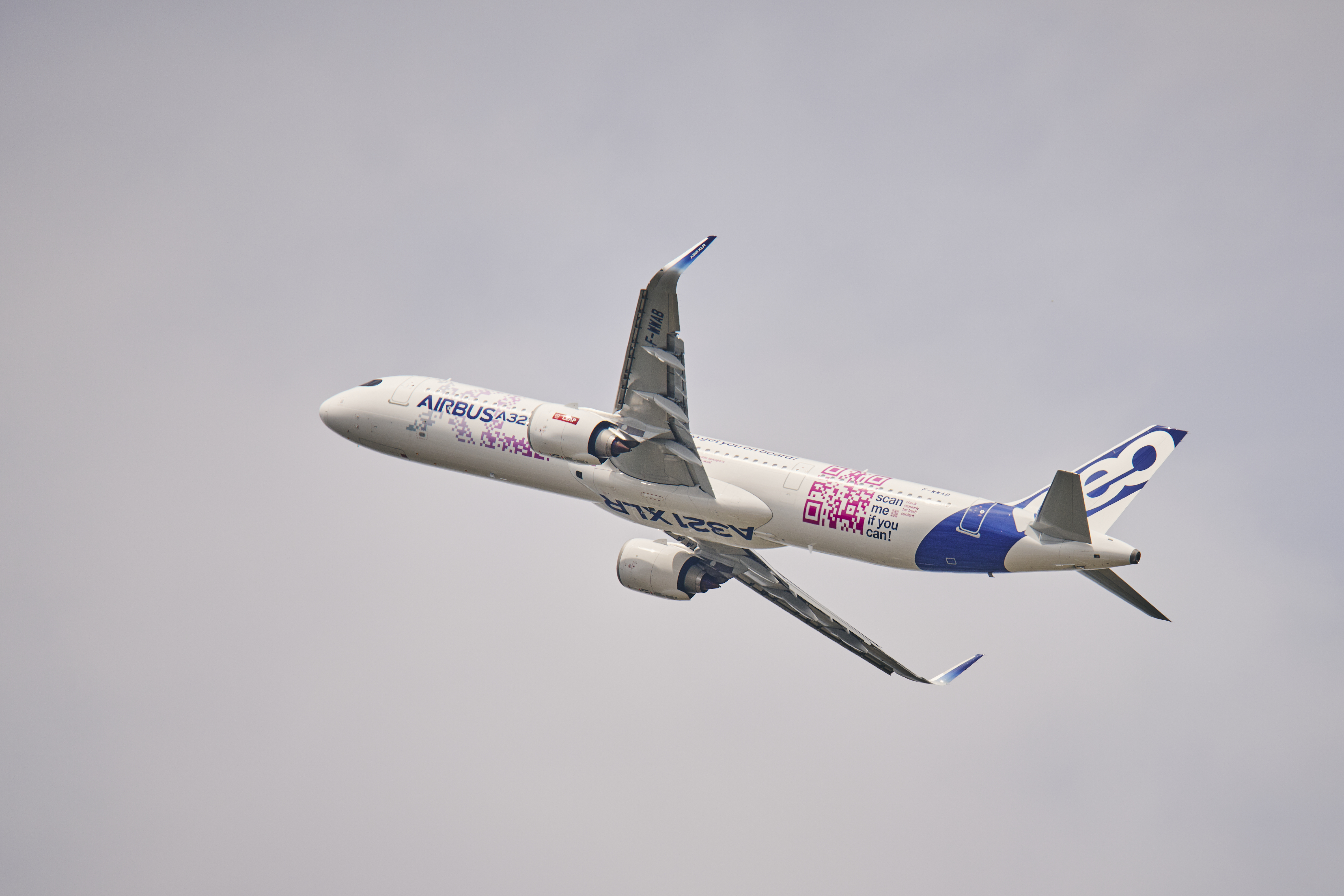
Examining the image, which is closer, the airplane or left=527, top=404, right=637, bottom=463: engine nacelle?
the airplane

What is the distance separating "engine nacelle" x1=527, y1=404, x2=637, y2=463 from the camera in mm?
40250

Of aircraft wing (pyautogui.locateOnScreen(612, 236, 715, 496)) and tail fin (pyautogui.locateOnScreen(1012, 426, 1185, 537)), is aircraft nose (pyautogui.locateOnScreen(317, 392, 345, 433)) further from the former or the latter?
tail fin (pyautogui.locateOnScreen(1012, 426, 1185, 537))

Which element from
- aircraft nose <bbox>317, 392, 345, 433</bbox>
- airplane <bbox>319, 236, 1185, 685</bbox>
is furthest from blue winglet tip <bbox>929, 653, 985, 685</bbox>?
aircraft nose <bbox>317, 392, 345, 433</bbox>

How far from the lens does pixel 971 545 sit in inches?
1503

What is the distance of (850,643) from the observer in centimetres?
4753

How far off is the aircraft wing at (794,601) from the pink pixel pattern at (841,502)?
5.96m

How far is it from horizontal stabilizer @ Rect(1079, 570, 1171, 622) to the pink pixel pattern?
636cm

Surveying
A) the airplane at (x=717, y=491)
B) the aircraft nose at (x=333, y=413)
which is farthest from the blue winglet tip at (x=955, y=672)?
the aircraft nose at (x=333, y=413)

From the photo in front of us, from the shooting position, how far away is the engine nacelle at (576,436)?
40.2m

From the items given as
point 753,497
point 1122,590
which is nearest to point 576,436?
point 753,497

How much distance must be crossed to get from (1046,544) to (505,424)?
1773 cm

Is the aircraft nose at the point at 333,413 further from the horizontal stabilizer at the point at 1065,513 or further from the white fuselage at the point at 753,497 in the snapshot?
the horizontal stabilizer at the point at 1065,513

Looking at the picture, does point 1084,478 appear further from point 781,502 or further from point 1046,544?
point 781,502

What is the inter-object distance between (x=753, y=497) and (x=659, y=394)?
5.07 metres
